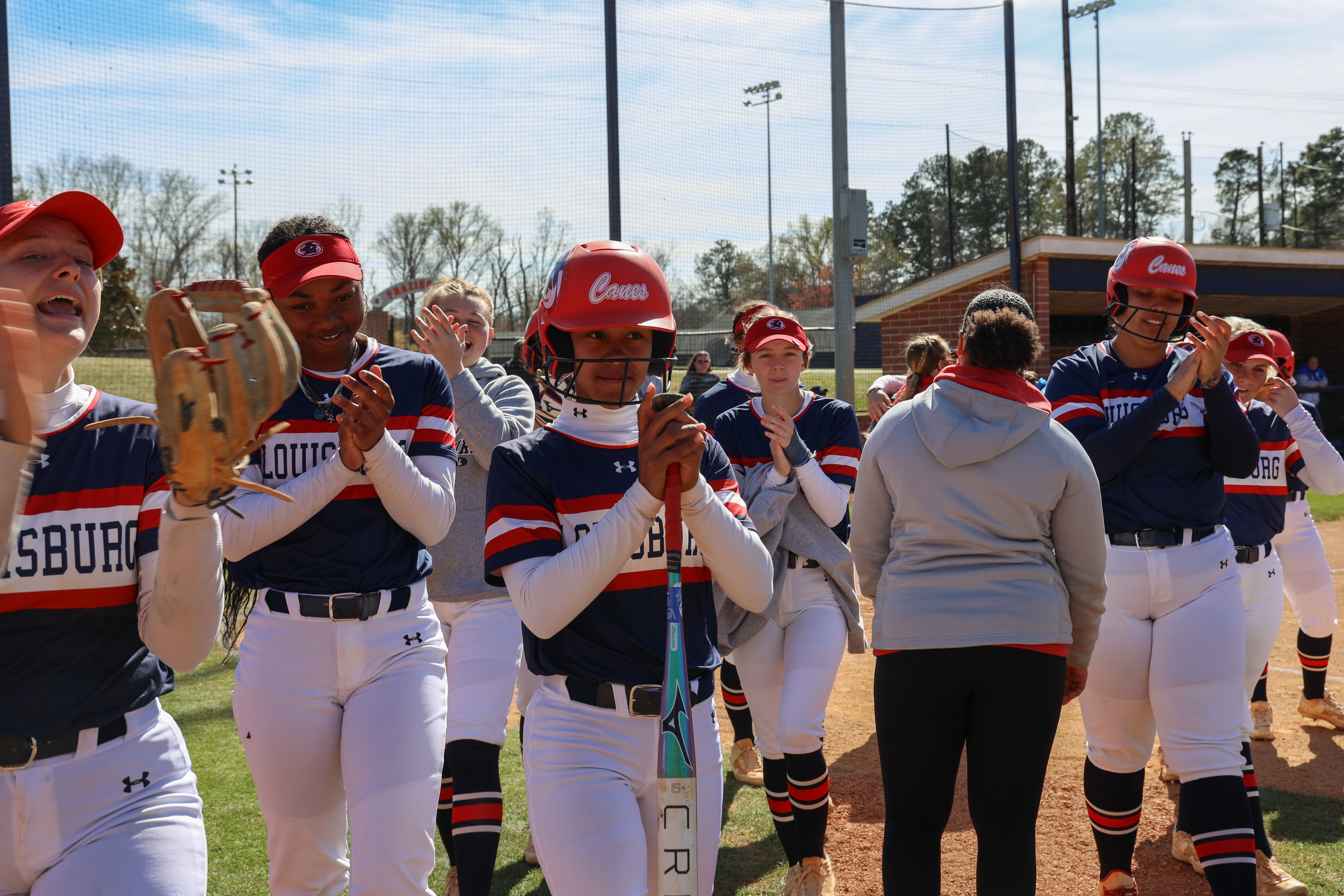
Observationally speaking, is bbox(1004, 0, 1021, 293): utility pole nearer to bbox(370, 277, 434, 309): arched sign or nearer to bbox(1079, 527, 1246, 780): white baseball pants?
bbox(370, 277, 434, 309): arched sign

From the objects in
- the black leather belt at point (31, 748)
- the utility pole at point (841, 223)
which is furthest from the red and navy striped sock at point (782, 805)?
the utility pole at point (841, 223)

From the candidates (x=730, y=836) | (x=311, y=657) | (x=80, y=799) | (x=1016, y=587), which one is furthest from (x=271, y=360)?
(x=730, y=836)

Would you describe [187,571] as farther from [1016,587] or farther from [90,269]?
[1016,587]

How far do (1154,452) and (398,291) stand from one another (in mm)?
13395

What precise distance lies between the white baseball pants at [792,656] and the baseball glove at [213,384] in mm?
2744

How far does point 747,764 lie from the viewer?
572 centimetres

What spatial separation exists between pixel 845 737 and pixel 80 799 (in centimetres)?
498

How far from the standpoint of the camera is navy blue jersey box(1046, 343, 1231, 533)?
378 cm

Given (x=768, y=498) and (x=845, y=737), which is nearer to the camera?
(x=768, y=498)

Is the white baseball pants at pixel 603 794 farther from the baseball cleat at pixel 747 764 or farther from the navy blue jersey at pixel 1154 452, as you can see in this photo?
the baseball cleat at pixel 747 764

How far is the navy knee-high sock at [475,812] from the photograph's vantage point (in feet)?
12.1

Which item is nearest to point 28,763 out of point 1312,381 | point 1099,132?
point 1312,381

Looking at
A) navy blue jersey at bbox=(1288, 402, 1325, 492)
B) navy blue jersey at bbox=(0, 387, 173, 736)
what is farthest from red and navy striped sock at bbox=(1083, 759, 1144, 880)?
navy blue jersey at bbox=(1288, 402, 1325, 492)

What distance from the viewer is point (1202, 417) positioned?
151 inches
